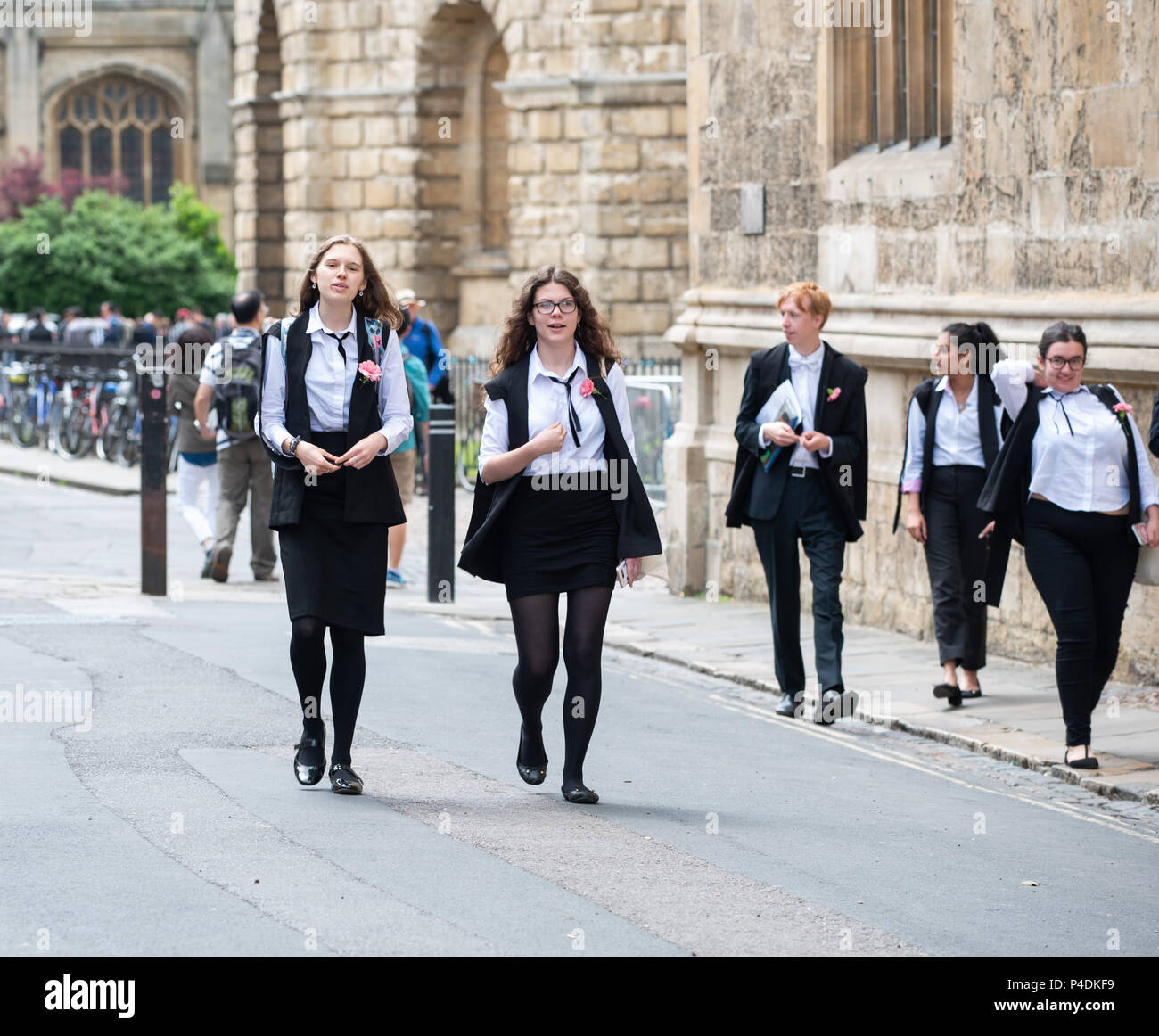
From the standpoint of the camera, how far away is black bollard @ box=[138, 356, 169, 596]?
13156 millimetres

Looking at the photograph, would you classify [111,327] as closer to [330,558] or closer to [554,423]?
[330,558]

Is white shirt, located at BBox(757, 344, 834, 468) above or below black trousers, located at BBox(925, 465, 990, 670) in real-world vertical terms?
above

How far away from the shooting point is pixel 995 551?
8625 mm

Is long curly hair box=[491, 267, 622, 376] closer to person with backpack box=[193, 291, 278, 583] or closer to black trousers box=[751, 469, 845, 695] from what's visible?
black trousers box=[751, 469, 845, 695]

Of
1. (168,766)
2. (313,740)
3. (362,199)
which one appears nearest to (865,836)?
(313,740)

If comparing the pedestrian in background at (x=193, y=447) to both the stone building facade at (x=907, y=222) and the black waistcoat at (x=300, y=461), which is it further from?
the black waistcoat at (x=300, y=461)

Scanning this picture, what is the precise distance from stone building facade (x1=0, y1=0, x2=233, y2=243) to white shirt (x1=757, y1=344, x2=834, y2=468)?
48.3 meters

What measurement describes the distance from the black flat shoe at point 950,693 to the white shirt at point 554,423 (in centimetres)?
309

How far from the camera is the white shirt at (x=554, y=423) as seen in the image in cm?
713

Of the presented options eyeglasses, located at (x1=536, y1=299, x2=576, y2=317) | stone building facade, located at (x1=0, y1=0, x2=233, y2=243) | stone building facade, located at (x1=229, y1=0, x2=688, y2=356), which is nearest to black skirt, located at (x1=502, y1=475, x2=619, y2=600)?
eyeglasses, located at (x1=536, y1=299, x2=576, y2=317)

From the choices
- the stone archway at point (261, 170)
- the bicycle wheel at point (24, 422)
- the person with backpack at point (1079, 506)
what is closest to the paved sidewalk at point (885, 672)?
the person with backpack at point (1079, 506)

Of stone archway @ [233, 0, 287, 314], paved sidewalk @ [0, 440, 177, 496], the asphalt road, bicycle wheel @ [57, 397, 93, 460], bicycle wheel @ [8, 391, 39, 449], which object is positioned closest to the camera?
the asphalt road

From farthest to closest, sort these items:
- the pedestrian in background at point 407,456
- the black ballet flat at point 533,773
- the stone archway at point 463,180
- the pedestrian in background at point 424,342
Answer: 1. the stone archway at point 463,180
2. the pedestrian in background at point 424,342
3. the pedestrian in background at point 407,456
4. the black ballet flat at point 533,773
